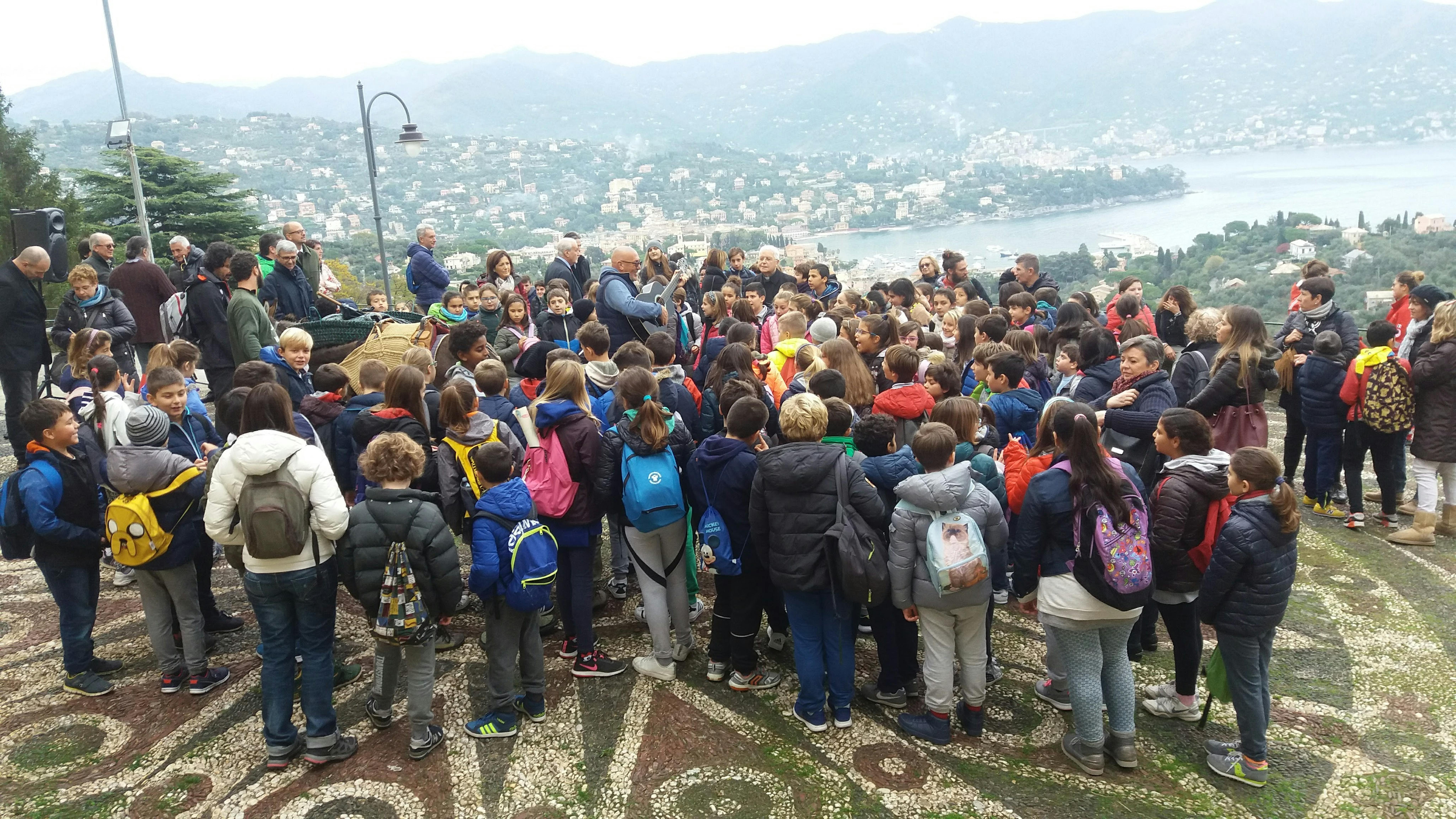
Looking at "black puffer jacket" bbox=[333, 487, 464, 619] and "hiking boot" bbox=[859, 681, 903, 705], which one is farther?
"hiking boot" bbox=[859, 681, 903, 705]

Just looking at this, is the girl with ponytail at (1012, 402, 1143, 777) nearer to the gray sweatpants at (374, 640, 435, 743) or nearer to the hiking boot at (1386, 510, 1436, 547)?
the gray sweatpants at (374, 640, 435, 743)

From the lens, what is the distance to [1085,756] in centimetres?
417

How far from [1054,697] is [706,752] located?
2125 mm

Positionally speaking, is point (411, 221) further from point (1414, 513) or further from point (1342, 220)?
point (1414, 513)

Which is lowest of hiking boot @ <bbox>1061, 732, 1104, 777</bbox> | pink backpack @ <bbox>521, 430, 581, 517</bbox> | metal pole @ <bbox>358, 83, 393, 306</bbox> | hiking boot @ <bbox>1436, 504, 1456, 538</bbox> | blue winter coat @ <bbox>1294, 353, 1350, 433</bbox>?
hiking boot @ <bbox>1436, 504, 1456, 538</bbox>

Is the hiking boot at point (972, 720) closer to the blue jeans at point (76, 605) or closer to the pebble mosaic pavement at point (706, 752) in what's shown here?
the pebble mosaic pavement at point (706, 752)

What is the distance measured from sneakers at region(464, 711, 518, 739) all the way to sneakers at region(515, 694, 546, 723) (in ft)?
0.33

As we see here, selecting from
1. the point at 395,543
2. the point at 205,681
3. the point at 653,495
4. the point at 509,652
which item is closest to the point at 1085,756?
the point at 653,495

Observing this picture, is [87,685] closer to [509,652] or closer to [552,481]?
[509,652]

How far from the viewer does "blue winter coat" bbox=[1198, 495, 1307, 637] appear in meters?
3.71

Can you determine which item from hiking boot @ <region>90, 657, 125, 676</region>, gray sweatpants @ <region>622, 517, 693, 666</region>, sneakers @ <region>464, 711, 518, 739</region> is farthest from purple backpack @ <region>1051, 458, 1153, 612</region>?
hiking boot @ <region>90, 657, 125, 676</region>

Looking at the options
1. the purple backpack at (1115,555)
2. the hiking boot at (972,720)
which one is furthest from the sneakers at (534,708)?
the purple backpack at (1115,555)

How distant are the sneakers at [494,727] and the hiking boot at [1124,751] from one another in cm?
321

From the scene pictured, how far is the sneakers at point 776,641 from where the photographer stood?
214 inches
